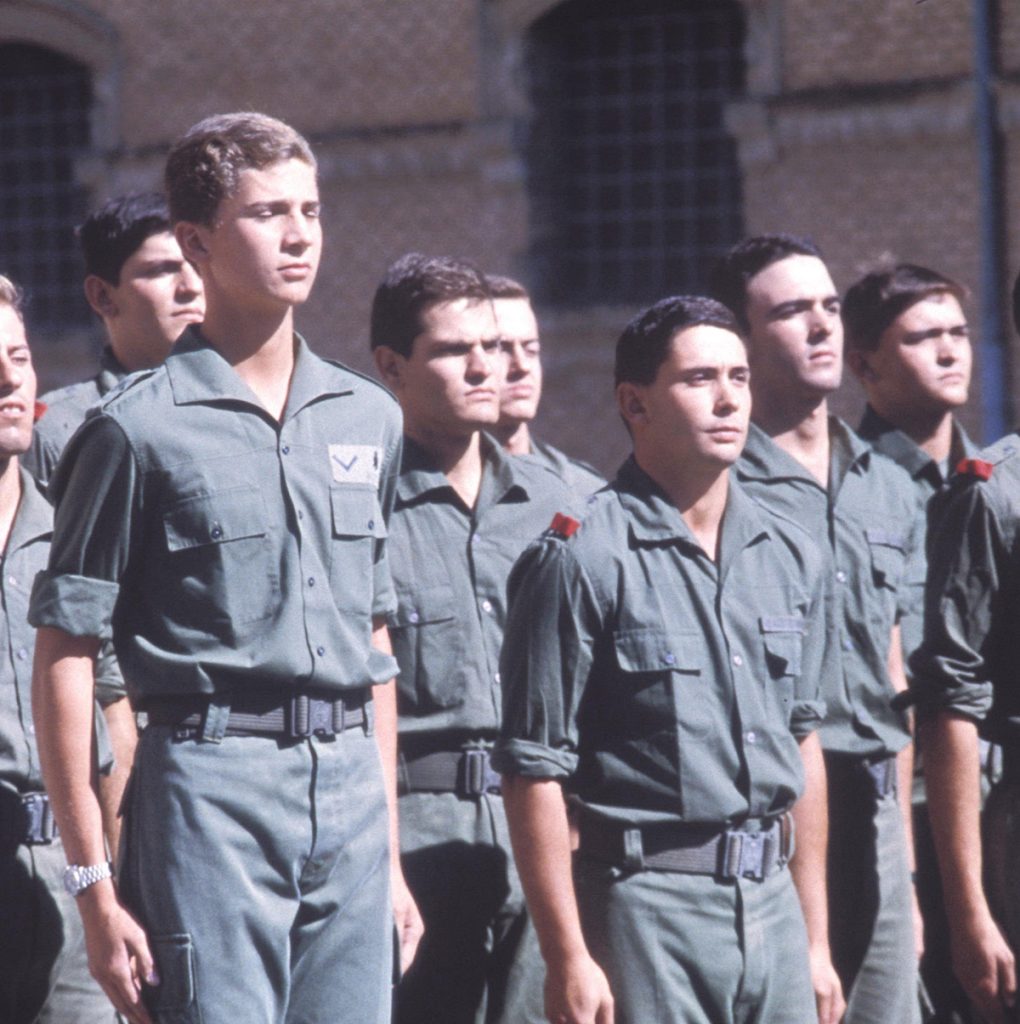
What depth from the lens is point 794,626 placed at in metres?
3.83

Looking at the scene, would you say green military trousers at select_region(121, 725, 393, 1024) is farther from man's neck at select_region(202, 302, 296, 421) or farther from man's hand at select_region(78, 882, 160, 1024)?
man's neck at select_region(202, 302, 296, 421)

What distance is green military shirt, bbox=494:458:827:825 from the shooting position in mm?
3607

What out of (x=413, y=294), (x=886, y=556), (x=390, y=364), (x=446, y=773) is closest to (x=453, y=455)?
(x=390, y=364)

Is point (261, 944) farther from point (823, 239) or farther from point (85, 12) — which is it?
point (85, 12)

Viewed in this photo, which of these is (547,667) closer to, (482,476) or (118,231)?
(482,476)

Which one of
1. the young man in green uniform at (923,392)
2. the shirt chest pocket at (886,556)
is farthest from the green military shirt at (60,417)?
the young man in green uniform at (923,392)

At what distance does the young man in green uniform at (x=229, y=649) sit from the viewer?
3123 millimetres

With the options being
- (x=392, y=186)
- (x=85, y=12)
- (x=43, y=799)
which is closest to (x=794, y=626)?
(x=43, y=799)

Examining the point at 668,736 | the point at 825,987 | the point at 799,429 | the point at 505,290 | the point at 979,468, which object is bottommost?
the point at 825,987

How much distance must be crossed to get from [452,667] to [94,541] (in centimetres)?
142

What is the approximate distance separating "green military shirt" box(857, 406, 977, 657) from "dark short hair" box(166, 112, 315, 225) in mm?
2461

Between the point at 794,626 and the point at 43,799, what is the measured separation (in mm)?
1565

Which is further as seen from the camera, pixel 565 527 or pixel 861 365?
pixel 861 365

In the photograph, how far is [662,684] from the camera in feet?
12.0
